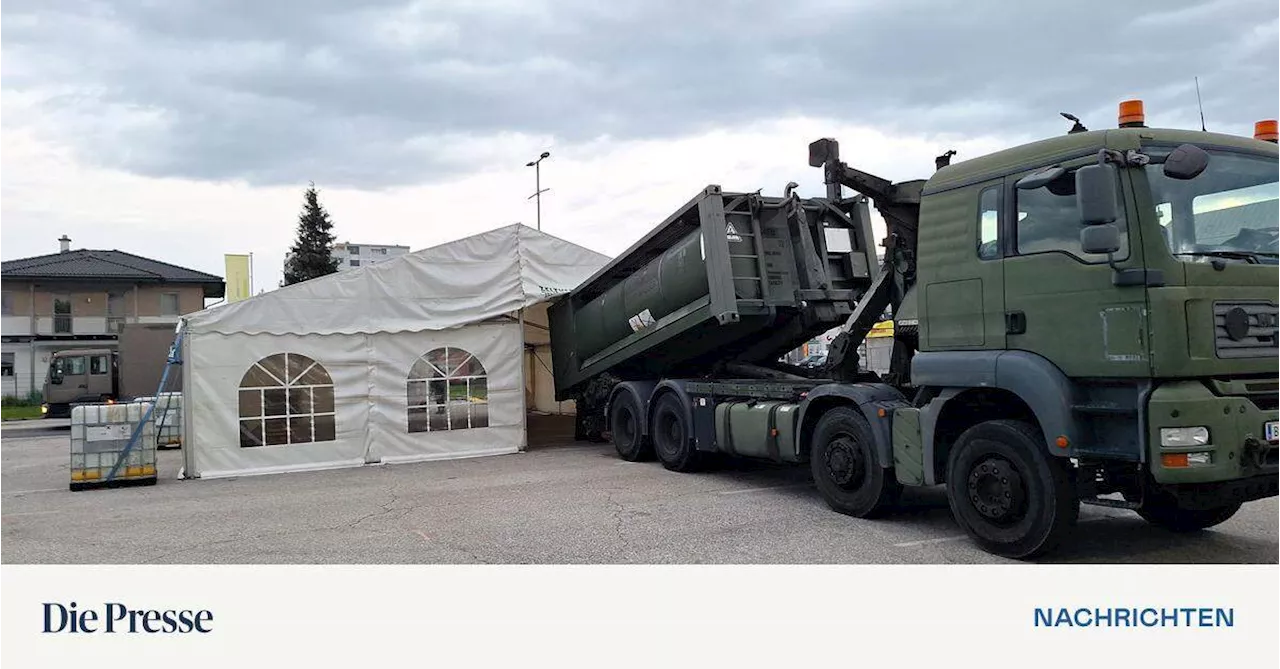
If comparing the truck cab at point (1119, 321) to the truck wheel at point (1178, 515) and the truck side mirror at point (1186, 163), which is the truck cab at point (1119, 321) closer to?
the truck side mirror at point (1186, 163)

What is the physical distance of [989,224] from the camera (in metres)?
6.27

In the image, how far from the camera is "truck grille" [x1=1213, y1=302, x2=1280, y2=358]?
207 inches

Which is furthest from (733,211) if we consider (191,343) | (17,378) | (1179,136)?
(17,378)

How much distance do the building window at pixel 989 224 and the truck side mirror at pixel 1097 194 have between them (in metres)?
0.90

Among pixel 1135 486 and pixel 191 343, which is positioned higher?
pixel 191 343

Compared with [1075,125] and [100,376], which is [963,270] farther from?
[100,376]

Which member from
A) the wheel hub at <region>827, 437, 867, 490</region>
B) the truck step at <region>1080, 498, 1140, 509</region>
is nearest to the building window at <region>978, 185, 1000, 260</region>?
the truck step at <region>1080, 498, 1140, 509</region>

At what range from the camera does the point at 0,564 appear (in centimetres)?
693

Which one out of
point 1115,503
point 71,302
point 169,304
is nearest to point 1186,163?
point 1115,503

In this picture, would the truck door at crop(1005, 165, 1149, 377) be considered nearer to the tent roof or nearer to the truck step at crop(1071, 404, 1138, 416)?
the truck step at crop(1071, 404, 1138, 416)

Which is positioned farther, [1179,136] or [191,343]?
[191,343]

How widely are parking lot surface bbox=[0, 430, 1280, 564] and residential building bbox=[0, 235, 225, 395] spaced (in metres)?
30.2

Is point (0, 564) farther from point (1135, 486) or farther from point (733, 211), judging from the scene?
point (1135, 486)

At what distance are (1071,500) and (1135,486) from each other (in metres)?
0.48
